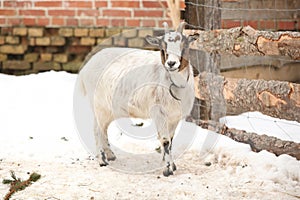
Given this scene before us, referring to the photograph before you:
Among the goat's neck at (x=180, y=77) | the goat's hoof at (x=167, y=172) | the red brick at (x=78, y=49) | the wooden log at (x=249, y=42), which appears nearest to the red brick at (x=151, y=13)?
the red brick at (x=78, y=49)

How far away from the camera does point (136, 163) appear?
12.1ft

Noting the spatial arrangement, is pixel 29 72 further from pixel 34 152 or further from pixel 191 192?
pixel 191 192

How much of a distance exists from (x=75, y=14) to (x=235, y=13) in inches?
89.0

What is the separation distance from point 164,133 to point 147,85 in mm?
336

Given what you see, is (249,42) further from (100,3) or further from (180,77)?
(100,3)

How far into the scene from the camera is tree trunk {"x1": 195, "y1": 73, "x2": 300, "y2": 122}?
342cm

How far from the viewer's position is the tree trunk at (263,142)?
3.63 metres

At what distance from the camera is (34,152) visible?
3.96 metres

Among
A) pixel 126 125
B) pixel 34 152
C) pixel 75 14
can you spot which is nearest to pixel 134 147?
pixel 126 125

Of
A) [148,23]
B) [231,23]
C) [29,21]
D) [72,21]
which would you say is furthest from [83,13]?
[231,23]

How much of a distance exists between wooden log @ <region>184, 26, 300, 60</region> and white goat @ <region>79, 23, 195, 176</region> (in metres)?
0.62

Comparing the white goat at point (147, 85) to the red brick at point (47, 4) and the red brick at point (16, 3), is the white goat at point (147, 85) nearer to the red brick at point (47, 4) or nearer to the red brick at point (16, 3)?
the red brick at point (47, 4)

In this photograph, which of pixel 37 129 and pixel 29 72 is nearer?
pixel 37 129

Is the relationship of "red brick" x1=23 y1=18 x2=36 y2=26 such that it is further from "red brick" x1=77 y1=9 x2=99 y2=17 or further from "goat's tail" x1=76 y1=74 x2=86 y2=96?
"goat's tail" x1=76 y1=74 x2=86 y2=96
